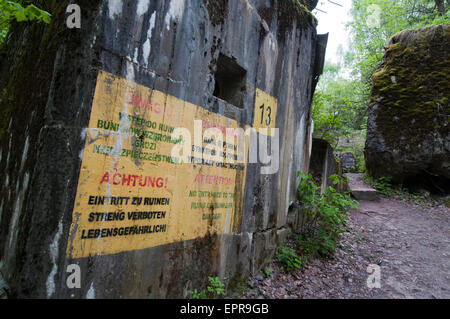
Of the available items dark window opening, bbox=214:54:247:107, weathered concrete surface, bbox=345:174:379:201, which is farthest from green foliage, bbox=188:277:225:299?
weathered concrete surface, bbox=345:174:379:201

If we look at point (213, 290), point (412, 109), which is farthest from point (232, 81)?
point (412, 109)

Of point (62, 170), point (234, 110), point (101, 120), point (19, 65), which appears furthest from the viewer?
point (234, 110)

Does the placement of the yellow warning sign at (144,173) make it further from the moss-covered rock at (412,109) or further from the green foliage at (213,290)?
the moss-covered rock at (412,109)

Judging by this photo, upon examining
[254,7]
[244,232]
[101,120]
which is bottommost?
[244,232]

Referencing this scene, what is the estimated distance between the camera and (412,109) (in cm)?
828

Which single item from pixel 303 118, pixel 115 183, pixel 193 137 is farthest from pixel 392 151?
pixel 115 183

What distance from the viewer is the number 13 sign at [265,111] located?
3.68m

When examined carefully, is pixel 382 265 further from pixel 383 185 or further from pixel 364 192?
pixel 383 185

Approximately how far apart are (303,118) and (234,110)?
259 cm

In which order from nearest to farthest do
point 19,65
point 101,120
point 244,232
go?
1. point 101,120
2. point 19,65
3. point 244,232

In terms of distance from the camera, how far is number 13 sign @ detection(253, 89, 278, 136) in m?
3.68

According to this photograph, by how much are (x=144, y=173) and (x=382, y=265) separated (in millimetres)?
4613
